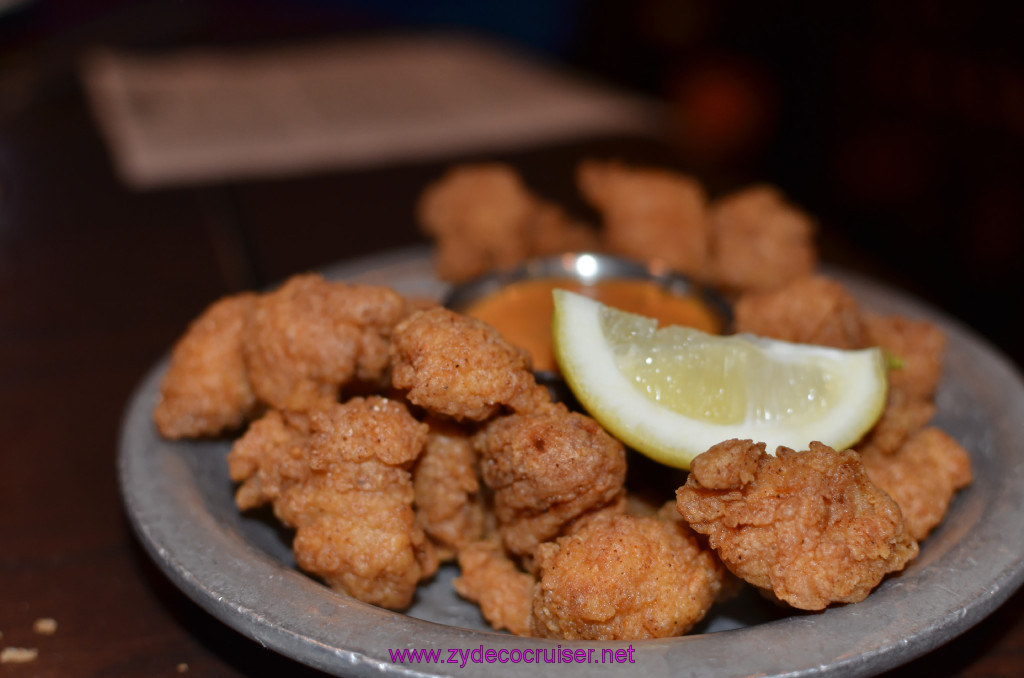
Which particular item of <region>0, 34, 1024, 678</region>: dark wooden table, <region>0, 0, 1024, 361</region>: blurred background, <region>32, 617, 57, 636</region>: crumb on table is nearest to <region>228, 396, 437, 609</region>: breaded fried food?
<region>0, 34, 1024, 678</region>: dark wooden table

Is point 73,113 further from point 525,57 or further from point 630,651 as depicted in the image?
point 630,651

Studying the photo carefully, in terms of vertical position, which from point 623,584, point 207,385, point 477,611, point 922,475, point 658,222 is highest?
point 207,385

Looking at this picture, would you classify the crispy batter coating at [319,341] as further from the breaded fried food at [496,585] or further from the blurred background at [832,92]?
the blurred background at [832,92]

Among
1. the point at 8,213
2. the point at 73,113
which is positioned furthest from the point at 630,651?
the point at 73,113

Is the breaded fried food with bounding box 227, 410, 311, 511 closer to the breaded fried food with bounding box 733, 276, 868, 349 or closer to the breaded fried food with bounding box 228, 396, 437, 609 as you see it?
the breaded fried food with bounding box 228, 396, 437, 609

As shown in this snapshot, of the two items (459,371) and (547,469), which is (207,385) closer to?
(459,371)

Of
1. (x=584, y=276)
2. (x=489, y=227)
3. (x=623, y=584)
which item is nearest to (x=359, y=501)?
(x=623, y=584)
